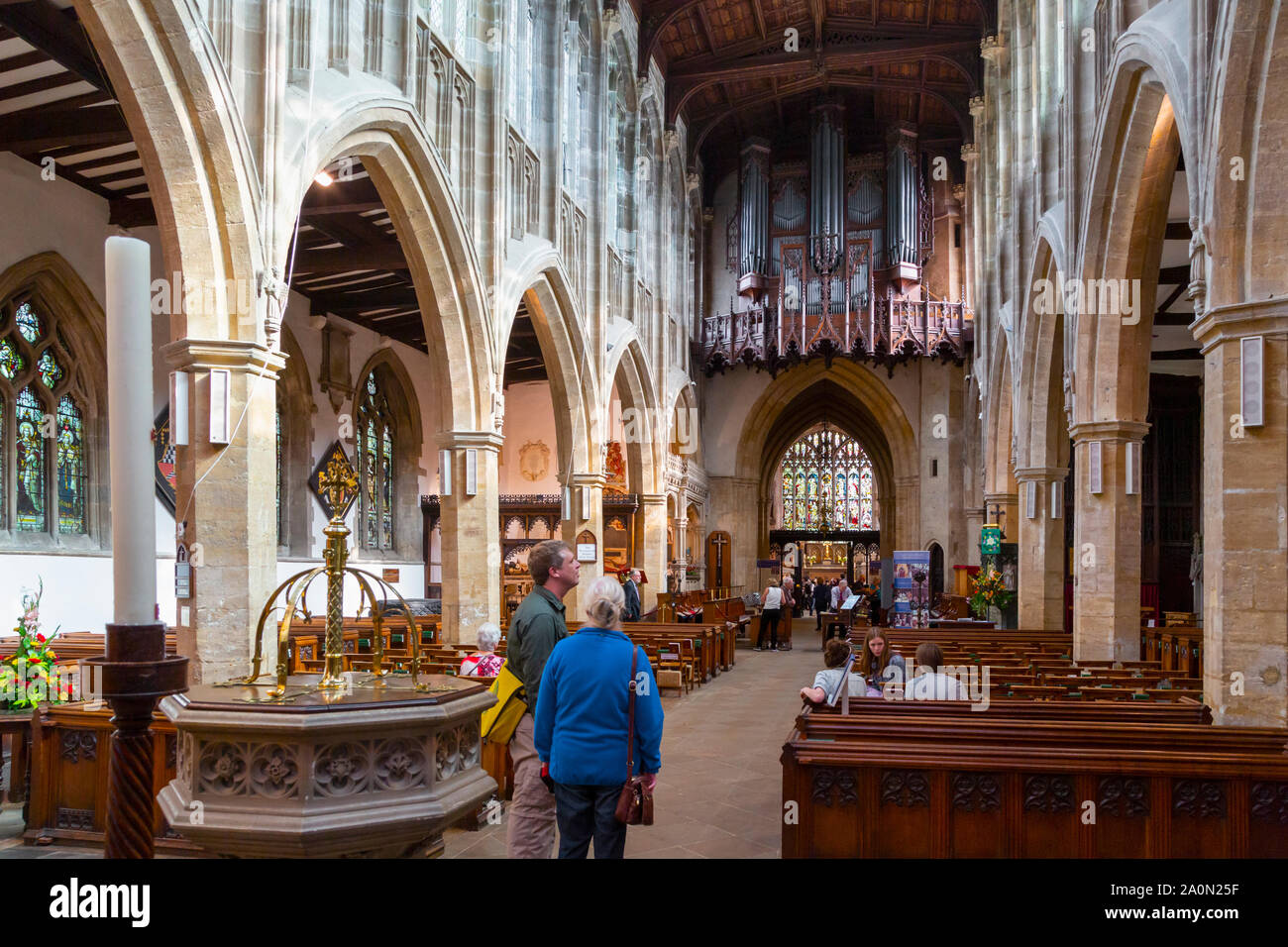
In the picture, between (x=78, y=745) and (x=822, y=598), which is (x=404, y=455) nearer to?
(x=822, y=598)

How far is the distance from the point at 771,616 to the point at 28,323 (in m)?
12.6

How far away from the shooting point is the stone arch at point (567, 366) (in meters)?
15.3

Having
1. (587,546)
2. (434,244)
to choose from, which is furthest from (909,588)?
(434,244)

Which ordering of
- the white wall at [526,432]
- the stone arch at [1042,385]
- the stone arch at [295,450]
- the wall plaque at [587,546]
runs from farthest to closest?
the white wall at [526,432] < the stone arch at [295,450] < the wall plaque at [587,546] < the stone arch at [1042,385]

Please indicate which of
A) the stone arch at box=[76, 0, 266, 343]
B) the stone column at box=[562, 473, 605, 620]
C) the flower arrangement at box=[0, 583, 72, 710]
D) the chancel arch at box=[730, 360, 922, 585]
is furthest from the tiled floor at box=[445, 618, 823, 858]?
the chancel arch at box=[730, 360, 922, 585]

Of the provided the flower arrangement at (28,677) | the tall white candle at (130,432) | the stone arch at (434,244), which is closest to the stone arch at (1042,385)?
the stone arch at (434,244)

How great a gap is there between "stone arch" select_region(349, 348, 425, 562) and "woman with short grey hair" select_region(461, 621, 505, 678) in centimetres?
1401

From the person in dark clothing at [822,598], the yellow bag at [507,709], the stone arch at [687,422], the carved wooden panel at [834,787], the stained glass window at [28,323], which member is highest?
the stained glass window at [28,323]

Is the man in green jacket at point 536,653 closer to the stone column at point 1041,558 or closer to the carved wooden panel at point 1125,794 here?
the carved wooden panel at point 1125,794

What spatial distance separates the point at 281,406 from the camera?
1695 cm

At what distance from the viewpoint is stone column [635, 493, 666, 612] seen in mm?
21203

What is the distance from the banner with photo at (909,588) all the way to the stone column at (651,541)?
474 centimetres

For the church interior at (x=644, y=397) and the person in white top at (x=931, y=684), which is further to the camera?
the person in white top at (x=931, y=684)
